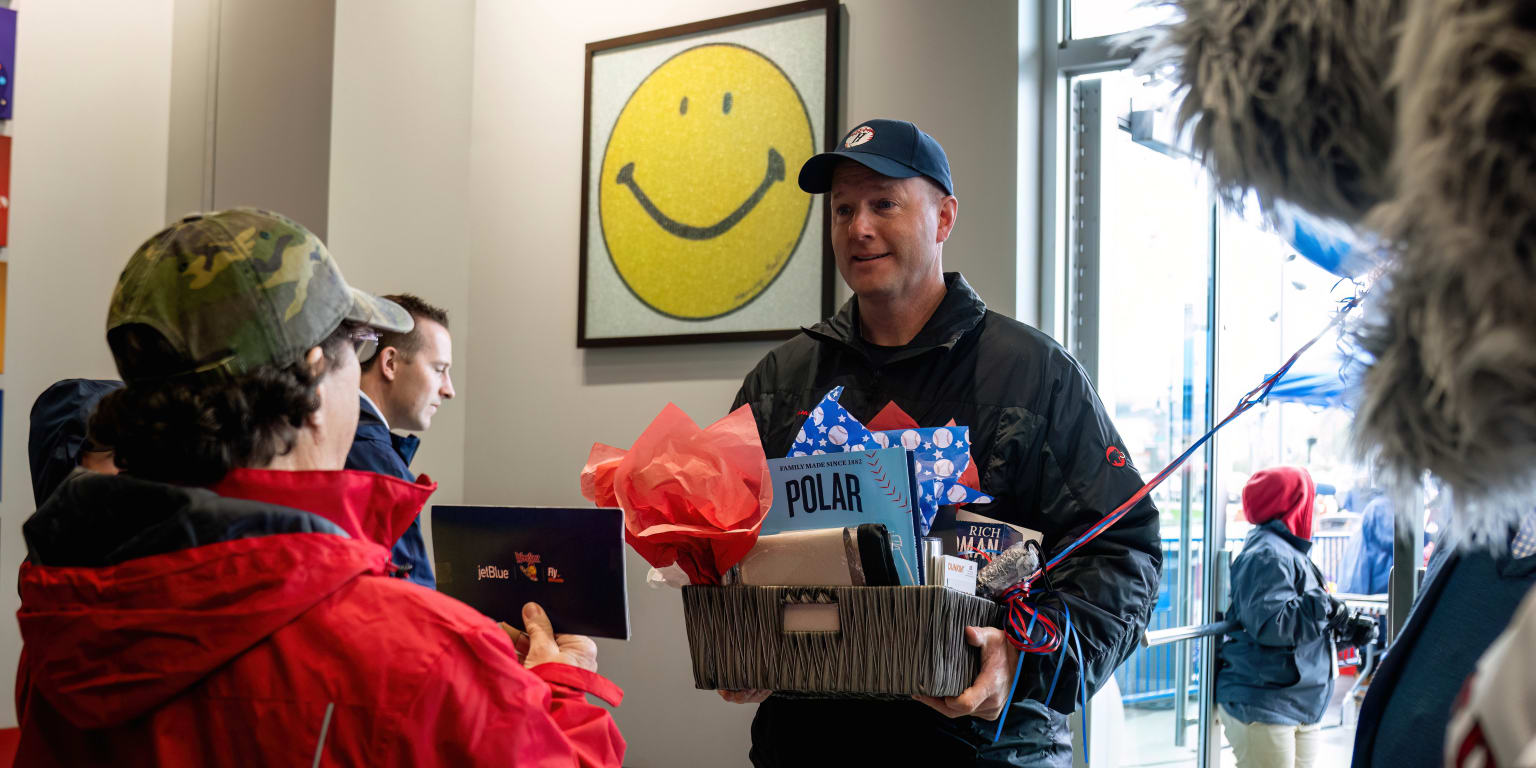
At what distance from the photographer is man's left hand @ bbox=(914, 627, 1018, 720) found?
1.34 metres

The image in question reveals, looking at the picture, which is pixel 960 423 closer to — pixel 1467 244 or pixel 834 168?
pixel 834 168

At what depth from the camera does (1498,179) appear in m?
0.46

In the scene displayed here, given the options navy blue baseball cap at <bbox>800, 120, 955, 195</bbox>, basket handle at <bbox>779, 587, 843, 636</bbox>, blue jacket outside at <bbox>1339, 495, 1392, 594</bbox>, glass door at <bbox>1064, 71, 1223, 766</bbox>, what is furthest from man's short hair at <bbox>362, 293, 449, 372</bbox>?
blue jacket outside at <bbox>1339, 495, 1392, 594</bbox>

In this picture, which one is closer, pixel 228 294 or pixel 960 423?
pixel 228 294

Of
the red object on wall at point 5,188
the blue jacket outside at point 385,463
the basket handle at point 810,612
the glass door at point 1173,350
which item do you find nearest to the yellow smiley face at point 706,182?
the glass door at point 1173,350

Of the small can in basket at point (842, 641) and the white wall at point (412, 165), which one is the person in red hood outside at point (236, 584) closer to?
the small can in basket at point (842, 641)

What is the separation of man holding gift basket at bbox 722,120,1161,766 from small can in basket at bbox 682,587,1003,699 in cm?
3

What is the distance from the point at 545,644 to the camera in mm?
1357

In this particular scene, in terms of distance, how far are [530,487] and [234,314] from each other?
9.42ft

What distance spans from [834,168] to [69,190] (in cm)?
268

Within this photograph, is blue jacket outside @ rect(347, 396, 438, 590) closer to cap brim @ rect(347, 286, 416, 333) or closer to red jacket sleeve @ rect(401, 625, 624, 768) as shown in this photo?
cap brim @ rect(347, 286, 416, 333)

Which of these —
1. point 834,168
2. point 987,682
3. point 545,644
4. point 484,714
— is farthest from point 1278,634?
point 484,714

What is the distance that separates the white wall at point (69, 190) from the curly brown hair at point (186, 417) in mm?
2722

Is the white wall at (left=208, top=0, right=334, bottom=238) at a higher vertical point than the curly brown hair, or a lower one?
higher
